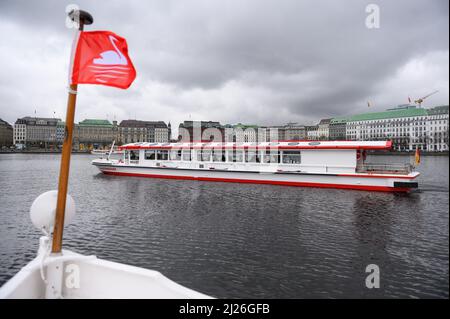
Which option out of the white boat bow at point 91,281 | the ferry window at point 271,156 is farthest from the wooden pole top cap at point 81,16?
the ferry window at point 271,156

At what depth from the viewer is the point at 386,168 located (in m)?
31.9

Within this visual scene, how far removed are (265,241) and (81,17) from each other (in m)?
11.9

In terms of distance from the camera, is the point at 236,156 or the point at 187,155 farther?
the point at 187,155

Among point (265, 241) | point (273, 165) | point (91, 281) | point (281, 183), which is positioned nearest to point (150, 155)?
point (273, 165)

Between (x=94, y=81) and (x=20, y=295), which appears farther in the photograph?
(x=94, y=81)

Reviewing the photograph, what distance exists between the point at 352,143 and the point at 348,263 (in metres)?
23.1

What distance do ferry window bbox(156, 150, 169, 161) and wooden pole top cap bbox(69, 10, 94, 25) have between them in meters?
37.5

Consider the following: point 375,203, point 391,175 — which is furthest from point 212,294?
point 391,175

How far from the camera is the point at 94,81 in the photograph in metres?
5.69

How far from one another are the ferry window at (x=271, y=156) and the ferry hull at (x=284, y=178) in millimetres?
2267

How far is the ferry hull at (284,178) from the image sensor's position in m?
29.2

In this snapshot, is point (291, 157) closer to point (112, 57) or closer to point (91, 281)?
point (112, 57)

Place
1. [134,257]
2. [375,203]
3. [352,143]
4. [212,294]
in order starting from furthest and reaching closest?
[352,143] → [375,203] → [134,257] → [212,294]
